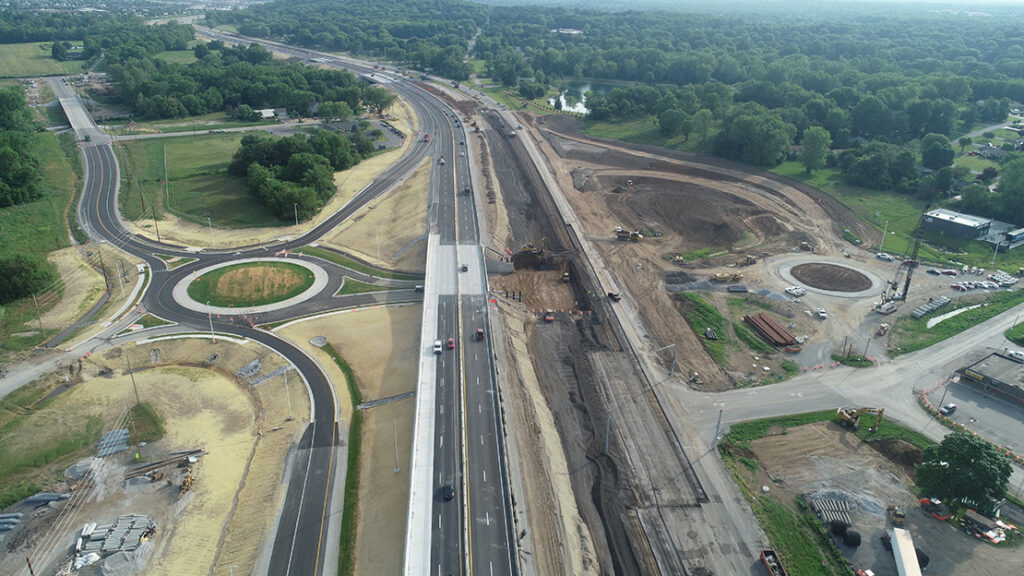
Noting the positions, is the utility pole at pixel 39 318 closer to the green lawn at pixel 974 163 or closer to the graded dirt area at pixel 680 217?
the graded dirt area at pixel 680 217

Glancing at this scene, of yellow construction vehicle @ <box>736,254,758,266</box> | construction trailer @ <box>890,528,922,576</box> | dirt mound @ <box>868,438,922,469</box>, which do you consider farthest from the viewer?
yellow construction vehicle @ <box>736,254,758,266</box>

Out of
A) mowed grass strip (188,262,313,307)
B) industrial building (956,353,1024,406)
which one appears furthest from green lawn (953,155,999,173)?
mowed grass strip (188,262,313,307)

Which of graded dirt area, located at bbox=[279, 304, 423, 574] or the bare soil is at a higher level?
the bare soil

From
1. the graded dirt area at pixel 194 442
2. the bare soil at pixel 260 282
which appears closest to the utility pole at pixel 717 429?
the graded dirt area at pixel 194 442

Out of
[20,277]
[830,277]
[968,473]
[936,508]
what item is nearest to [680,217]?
[830,277]

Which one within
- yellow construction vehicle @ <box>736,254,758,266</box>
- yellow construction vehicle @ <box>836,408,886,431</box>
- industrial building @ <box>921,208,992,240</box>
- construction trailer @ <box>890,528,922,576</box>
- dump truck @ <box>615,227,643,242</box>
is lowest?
construction trailer @ <box>890,528,922,576</box>

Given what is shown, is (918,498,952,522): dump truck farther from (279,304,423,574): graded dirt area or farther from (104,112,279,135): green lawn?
(104,112,279,135): green lawn
